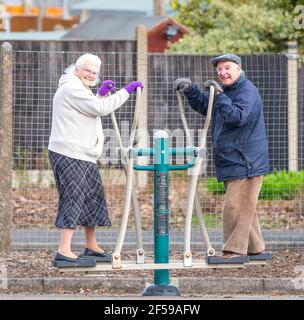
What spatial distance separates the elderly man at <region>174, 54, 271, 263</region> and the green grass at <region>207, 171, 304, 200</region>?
4282 millimetres

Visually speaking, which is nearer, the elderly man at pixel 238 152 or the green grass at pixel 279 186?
the elderly man at pixel 238 152

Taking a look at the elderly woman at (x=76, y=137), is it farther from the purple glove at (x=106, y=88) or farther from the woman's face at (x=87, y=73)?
the purple glove at (x=106, y=88)

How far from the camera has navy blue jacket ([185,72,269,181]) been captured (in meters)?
9.61

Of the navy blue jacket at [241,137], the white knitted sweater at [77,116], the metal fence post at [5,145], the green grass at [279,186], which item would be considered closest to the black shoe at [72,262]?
the white knitted sweater at [77,116]

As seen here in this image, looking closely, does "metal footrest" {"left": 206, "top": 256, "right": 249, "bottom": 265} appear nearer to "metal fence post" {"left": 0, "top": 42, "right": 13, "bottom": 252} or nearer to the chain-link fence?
"metal fence post" {"left": 0, "top": 42, "right": 13, "bottom": 252}

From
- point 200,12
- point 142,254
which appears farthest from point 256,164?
point 200,12

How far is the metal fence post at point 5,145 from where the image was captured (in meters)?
11.8

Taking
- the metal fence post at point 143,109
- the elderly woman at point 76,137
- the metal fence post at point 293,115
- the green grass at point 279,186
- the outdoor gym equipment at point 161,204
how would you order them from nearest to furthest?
the outdoor gym equipment at point 161,204
the elderly woman at point 76,137
the metal fence post at point 143,109
the metal fence post at point 293,115
the green grass at point 279,186

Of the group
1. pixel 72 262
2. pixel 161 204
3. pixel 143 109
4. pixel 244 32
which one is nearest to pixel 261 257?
pixel 161 204

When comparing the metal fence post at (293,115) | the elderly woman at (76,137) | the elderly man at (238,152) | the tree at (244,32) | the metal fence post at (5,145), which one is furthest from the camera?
the tree at (244,32)

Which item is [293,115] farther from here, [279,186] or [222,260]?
[222,260]

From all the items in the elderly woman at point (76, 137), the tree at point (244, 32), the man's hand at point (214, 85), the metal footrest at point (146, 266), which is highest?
the tree at point (244, 32)

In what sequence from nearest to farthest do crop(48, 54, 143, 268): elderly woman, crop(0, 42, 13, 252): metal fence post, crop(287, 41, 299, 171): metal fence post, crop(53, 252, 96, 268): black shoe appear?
crop(53, 252, 96, 268): black shoe
crop(48, 54, 143, 268): elderly woman
crop(0, 42, 13, 252): metal fence post
crop(287, 41, 299, 171): metal fence post

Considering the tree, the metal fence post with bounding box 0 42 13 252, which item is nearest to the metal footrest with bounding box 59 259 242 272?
the metal fence post with bounding box 0 42 13 252
